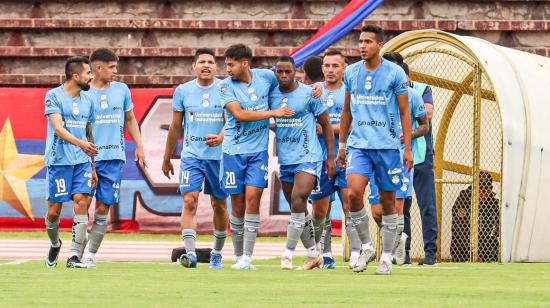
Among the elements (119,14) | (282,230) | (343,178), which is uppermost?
(119,14)

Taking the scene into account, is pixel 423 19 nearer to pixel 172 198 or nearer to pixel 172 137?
pixel 172 198

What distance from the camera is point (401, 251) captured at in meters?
15.9

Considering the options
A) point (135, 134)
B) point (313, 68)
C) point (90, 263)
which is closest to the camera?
point (90, 263)

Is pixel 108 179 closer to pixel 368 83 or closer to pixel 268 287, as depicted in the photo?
pixel 368 83

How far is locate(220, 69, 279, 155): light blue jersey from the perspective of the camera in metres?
14.2

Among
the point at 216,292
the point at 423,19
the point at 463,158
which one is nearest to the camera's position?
the point at 216,292

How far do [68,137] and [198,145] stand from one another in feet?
4.50

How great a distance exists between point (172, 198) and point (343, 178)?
29.5 ft

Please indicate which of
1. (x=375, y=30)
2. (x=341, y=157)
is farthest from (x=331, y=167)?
(x=375, y=30)

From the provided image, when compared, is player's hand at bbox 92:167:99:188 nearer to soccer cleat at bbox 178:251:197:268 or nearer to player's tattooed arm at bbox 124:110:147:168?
player's tattooed arm at bbox 124:110:147:168

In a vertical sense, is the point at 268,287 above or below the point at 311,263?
above

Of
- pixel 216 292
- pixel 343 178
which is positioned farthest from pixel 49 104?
pixel 216 292

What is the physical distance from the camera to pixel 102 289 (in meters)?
10.7

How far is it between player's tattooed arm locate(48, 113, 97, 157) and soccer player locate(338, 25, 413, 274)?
2.67 metres
